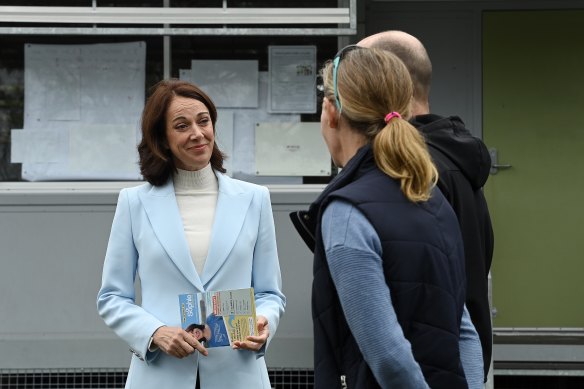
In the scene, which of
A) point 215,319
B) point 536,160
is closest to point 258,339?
point 215,319

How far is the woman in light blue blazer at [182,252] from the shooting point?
11.1ft

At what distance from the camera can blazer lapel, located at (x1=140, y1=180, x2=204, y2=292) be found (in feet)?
11.2

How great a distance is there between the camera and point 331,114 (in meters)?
2.46

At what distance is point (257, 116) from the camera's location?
6574 mm

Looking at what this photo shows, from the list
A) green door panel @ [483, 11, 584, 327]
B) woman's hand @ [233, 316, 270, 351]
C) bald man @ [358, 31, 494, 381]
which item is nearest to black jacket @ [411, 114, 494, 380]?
bald man @ [358, 31, 494, 381]

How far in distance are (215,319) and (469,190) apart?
3.16 ft

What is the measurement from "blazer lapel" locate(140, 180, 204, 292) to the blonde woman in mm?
1077

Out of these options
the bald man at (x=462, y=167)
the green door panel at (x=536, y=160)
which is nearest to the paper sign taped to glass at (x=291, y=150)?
the green door panel at (x=536, y=160)

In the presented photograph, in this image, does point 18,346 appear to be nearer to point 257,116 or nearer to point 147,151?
point 257,116

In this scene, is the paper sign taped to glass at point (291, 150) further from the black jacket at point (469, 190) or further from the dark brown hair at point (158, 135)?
the black jacket at point (469, 190)

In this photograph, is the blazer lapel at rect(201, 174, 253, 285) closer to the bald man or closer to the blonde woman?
the bald man

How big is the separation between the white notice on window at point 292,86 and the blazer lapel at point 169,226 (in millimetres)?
2995

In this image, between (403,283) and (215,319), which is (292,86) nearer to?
(215,319)

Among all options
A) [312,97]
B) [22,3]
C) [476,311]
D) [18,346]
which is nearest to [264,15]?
[312,97]
